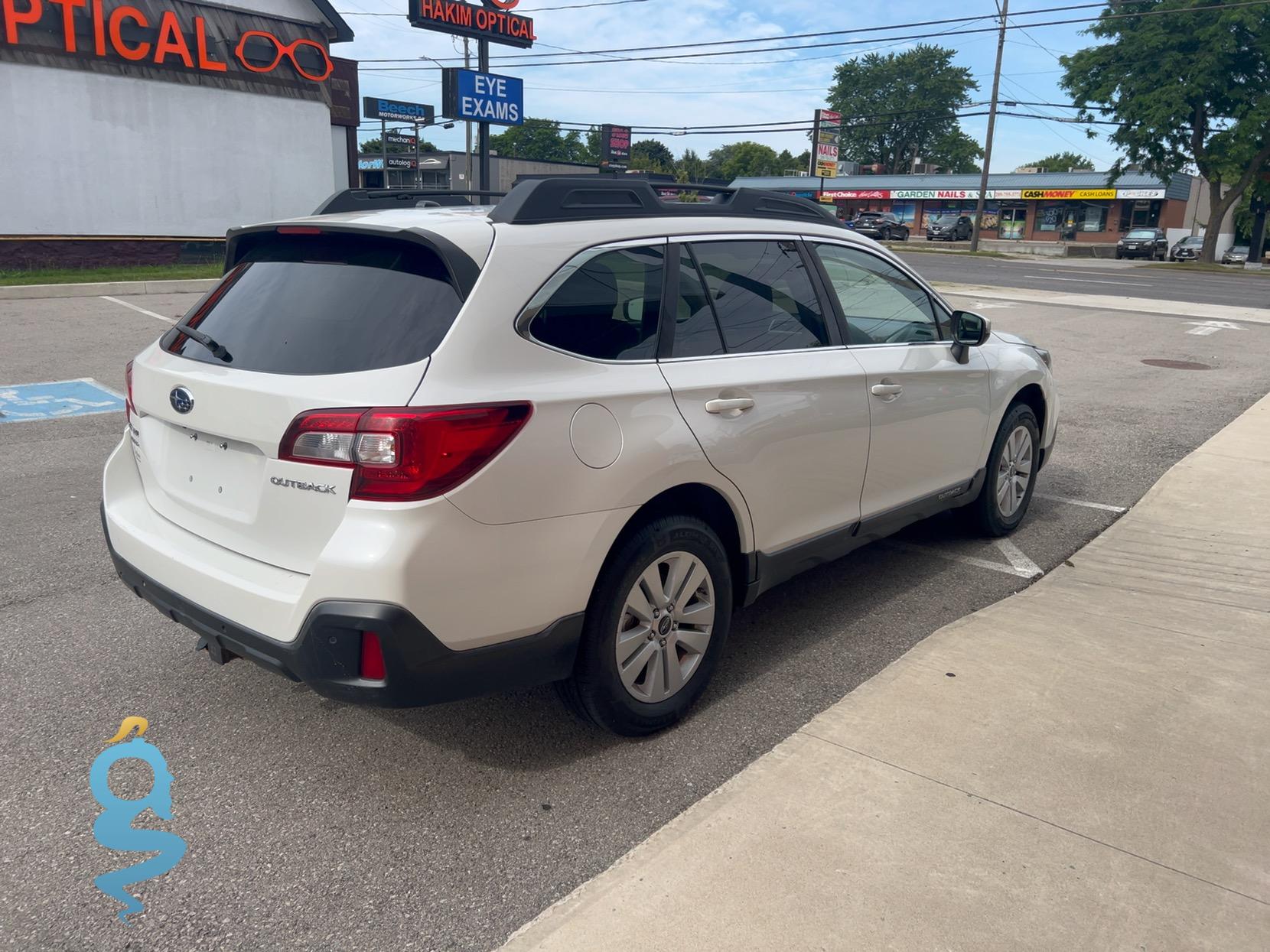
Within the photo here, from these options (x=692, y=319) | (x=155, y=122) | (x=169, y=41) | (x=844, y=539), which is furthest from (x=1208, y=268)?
(x=692, y=319)

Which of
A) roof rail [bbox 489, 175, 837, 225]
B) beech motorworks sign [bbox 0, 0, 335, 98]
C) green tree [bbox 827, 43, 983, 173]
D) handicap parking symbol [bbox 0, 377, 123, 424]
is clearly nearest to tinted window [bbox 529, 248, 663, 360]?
roof rail [bbox 489, 175, 837, 225]

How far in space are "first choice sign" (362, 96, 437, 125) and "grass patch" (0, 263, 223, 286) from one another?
3942 centimetres

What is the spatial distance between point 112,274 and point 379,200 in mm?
19305

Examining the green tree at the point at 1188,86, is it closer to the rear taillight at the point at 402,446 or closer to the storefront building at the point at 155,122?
the storefront building at the point at 155,122

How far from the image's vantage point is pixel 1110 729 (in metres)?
3.48

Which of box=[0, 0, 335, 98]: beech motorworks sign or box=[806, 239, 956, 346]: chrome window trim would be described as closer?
box=[806, 239, 956, 346]: chrome window trim

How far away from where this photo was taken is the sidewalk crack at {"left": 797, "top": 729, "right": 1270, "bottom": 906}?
8.76ft

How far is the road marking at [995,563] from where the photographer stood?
17.0 ft

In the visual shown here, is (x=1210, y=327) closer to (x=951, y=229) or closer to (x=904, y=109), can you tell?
(x=951, y=229)

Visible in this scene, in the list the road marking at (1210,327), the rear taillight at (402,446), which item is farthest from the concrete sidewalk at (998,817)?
the road marking at (1210,327)

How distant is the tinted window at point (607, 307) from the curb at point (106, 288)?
1443 centimetres

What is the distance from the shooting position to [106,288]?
1777cm

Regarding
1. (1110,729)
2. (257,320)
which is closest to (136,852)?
(257,320)

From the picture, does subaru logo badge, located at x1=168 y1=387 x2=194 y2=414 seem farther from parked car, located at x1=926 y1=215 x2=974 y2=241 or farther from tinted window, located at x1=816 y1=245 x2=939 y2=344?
parked car, located at x1=926 y1=215 x2=974 y2=241
